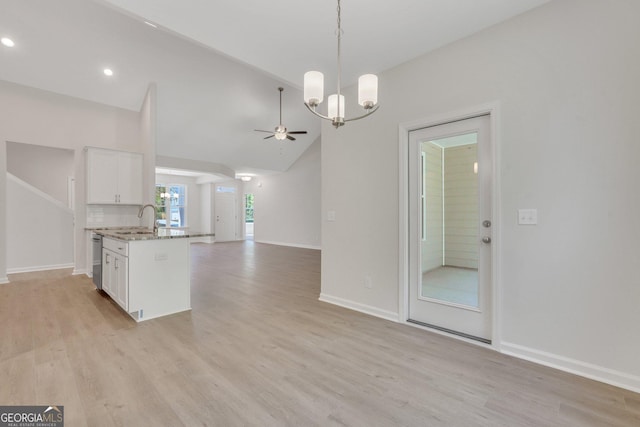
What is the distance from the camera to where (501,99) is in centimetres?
245

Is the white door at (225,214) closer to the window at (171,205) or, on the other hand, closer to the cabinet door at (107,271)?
the window at (171,205)

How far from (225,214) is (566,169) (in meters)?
10.9

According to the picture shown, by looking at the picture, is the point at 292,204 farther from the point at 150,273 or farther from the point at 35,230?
the point at 150,273

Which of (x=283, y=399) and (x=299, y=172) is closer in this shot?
(x=283, y=399)

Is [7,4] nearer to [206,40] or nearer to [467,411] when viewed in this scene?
[206,40]

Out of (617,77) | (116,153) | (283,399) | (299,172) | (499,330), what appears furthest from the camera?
(299,172)

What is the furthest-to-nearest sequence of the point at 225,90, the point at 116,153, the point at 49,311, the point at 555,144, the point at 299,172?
the point at 299,172 → the point at 225,90 → the point at 116,153 → the point at 49,311 → the point at 555,144

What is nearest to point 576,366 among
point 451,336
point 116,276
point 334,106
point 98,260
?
point 451,336

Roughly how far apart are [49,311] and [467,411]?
4.53 meters

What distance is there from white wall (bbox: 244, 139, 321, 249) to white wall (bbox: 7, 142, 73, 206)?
5849 mm

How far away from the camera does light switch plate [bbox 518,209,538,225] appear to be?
2.29m

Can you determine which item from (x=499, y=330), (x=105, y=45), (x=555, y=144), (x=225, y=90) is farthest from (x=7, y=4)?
(x=499, y=330)

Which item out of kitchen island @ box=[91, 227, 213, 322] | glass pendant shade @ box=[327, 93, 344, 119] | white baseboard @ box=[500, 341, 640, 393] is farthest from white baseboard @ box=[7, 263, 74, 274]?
white baseboard @ box=[500, 341, 640, 393]

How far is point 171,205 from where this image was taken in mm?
10789
